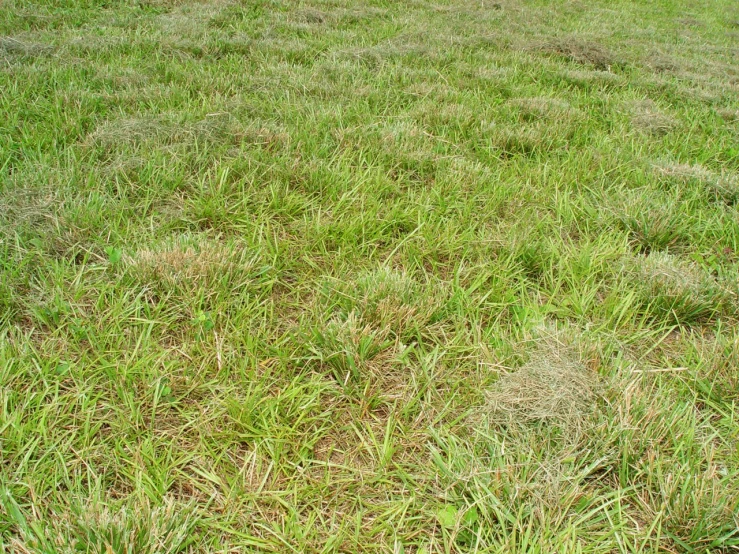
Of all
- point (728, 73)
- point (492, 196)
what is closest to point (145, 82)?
point (492, 196)

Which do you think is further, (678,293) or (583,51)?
(583,51)

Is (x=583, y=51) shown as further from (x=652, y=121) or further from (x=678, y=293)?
(x=678, y=293)

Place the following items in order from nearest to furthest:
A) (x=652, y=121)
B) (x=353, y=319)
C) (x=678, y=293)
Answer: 1. (x=353, y=319)
2. (x=678, y=293)
3. (x=652, y=121)

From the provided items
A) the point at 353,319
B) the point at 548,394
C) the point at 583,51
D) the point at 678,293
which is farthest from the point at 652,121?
the point at 353,319

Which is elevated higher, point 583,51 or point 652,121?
point 583,51

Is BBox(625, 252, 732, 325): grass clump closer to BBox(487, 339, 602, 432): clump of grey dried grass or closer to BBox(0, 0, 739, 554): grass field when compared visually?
BBox(0, 0, 739, 554): grass field

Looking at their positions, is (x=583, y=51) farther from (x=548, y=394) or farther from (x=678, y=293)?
(x=548, y=394)

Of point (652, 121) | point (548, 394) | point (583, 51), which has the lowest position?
point (548, 394)

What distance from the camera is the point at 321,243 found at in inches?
97.0

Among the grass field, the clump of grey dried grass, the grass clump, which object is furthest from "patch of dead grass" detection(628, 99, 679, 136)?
the clump of grey dried grass

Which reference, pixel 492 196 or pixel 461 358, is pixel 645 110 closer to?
pixel 492 196

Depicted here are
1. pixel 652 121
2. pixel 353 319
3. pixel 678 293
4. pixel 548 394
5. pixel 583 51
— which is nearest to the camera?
pixel 548 394

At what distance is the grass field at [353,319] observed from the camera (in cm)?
140

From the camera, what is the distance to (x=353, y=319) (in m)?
1.94
